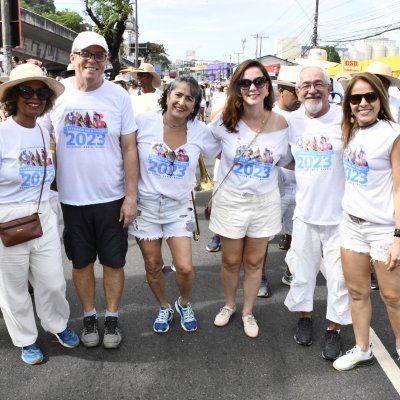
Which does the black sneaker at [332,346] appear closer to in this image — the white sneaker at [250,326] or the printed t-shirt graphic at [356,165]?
the white sneaker at [250,326]

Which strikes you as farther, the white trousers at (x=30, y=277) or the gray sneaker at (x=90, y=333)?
the gray sneaker at (x=90, y=333)

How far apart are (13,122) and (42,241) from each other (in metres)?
0.75

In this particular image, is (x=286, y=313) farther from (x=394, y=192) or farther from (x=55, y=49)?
(x=55, y=49)

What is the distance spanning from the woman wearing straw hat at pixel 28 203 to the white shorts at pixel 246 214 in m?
1.14

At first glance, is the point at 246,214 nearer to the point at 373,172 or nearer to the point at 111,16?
the point at 373,172

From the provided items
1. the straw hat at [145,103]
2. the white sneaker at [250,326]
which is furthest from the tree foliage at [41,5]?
the white sneaker at [250,326]

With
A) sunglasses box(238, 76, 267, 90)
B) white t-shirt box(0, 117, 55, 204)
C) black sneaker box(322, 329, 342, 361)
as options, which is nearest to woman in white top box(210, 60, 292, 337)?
sunglasses box(238, 76, 267, 90)

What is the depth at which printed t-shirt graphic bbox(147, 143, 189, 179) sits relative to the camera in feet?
9.64

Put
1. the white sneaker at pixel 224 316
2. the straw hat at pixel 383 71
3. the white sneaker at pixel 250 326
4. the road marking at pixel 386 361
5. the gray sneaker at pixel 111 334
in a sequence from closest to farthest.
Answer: the road marking at pixel 386 361 → the gray sneaker at pixel 111 334 → the white sneaker at pixel 250 326 → the white sneaker at pixel 224 316 → the straw hat at pixel 383 71

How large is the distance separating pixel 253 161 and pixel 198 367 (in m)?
1.40

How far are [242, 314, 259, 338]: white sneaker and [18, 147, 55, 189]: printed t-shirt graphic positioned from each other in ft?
5.77

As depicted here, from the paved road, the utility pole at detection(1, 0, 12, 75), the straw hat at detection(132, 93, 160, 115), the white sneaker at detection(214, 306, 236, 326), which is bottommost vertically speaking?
the paved road

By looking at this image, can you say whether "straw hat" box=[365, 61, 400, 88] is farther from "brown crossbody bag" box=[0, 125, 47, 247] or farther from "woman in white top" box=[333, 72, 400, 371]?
"brown crossbody bag" box=[0, 125, 47, 247]

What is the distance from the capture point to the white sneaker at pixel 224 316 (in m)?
3.34
